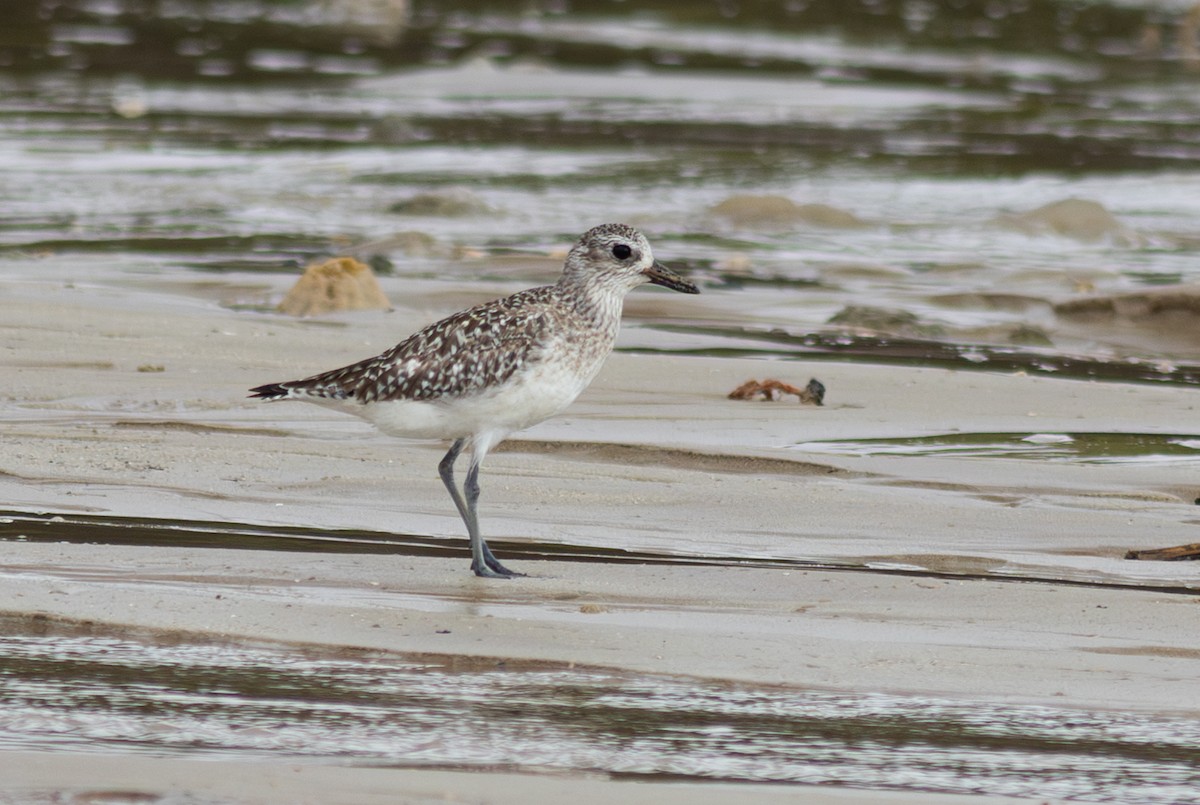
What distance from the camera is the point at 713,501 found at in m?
8.26

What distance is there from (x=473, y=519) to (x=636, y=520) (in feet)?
2.91

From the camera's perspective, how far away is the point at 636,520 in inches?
314

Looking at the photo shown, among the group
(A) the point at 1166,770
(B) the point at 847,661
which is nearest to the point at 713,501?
(B) the point at 847,661

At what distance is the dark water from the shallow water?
20.7 feet

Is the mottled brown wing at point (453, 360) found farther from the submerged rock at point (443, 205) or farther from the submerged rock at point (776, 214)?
the submerged rock at point (776, 214)

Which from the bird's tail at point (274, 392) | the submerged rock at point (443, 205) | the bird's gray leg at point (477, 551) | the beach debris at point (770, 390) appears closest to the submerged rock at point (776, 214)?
the submerged rock at point (443, 205)

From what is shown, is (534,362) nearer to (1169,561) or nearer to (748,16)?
(1169,561)

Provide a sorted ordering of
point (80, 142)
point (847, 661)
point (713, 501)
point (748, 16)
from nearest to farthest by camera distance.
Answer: point (847, 661)
point (713, 501)
point (80, 142)
point (748, 16)

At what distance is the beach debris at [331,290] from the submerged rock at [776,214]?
635 cm

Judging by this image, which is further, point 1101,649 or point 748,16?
point 748,16

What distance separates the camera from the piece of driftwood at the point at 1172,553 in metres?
7.47

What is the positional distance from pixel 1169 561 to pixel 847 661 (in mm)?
1932

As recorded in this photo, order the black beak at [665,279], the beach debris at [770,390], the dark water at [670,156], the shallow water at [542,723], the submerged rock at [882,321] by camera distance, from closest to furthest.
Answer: the shallow water at [542,723], the black beak at [665,279], the beach debris at [770,390], the submerged rock at [882,321], the dark water at [670,156]

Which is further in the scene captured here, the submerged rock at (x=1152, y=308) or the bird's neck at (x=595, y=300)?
the submerged rock at (x=1152, y=308)
